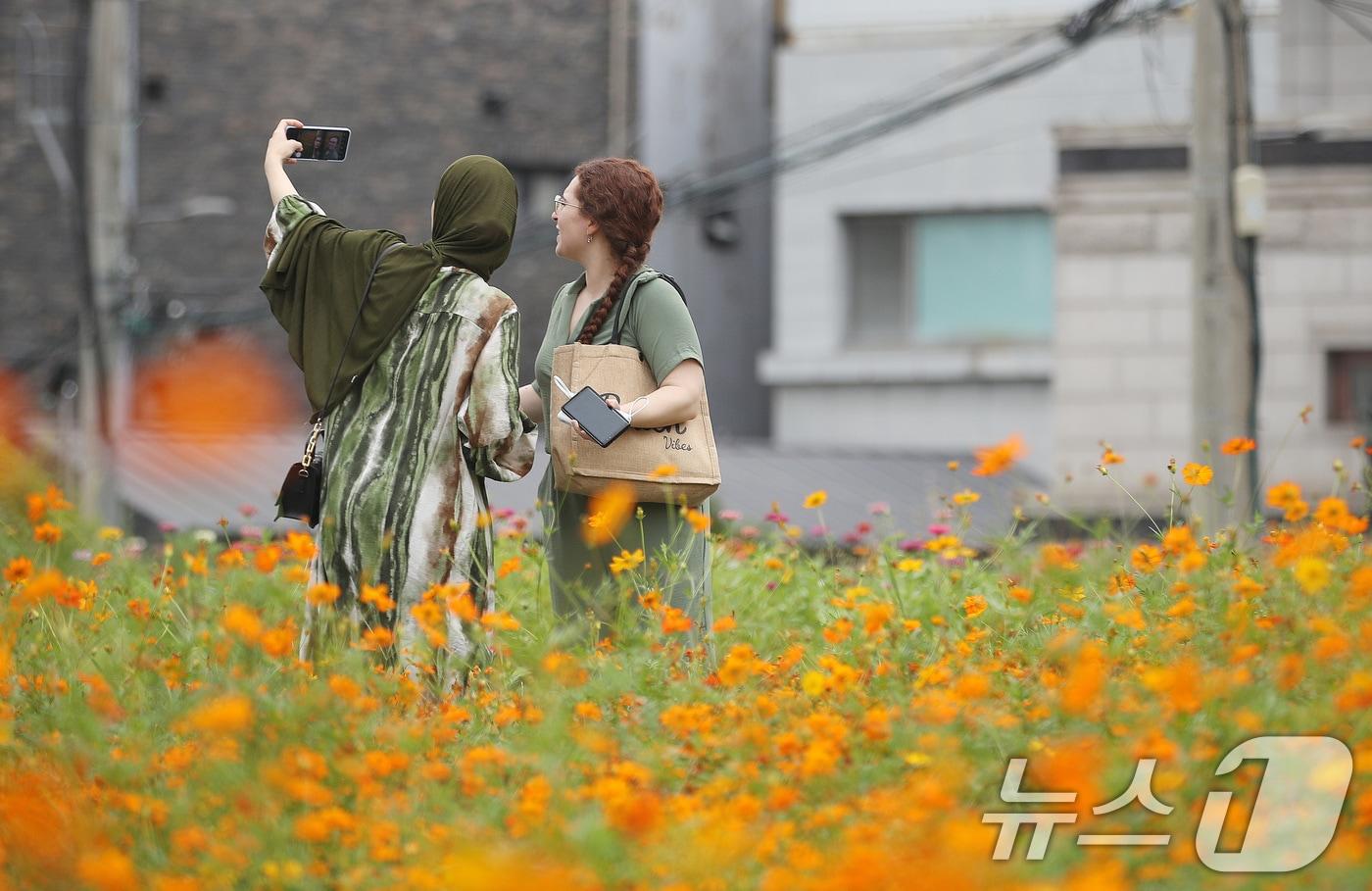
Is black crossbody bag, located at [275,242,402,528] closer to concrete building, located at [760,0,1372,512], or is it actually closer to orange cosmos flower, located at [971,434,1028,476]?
orange cosmos flower, located at [971,434,1028,476]

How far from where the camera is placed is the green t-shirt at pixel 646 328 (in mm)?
4348

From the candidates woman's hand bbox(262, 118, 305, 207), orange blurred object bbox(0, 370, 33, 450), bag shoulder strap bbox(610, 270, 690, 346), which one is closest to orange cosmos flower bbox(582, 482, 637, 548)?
bag shoulder strap bbox(610, 270, 690, 346)

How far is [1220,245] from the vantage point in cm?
911

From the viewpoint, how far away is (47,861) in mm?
2758

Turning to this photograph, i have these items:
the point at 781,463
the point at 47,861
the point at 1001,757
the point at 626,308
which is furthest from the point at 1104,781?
the point at 781,463

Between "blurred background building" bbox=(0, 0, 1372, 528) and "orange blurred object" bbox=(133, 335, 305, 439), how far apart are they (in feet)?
0.12

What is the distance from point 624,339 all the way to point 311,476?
827 millimetres

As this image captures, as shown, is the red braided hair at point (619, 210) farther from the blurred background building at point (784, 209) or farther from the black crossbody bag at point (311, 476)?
Answer: the blurred background building at point (784, 209)

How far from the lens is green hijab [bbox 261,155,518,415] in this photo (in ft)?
14.0

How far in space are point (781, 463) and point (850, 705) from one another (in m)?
13.3

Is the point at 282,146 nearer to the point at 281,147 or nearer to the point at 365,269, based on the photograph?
the point at 281,147

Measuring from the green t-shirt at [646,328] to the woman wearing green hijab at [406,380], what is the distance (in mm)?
209

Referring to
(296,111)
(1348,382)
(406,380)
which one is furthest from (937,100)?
(296,111)

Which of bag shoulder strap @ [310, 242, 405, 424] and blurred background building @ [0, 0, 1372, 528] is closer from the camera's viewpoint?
bag shoulder strap @ [310, 242, 405, 424]
